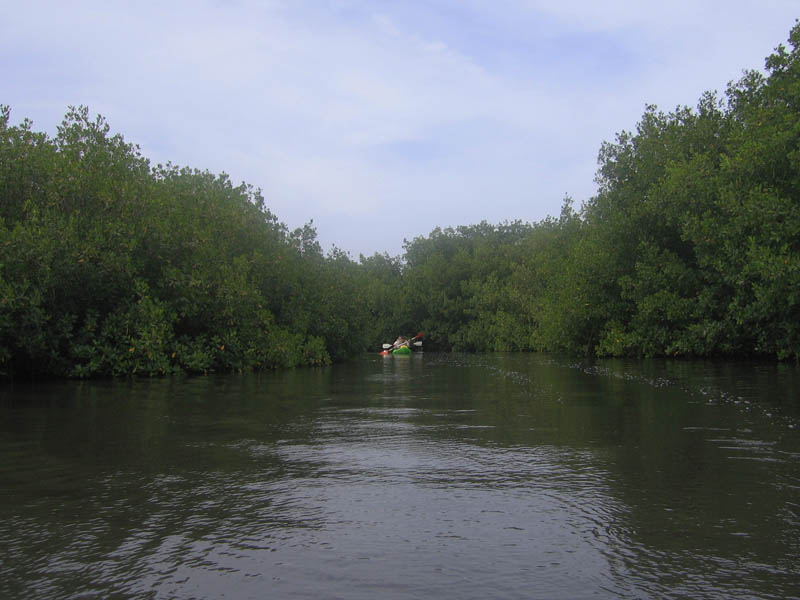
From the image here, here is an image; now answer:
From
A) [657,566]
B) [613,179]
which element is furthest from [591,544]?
[613,179]

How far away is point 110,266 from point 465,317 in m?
50.3

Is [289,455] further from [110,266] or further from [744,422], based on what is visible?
[110,266]

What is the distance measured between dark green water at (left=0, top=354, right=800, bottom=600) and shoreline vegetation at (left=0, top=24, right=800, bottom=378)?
807 cm

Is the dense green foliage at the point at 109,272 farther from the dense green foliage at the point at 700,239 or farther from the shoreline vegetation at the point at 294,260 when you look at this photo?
the dense green foliage at the point at 700,239

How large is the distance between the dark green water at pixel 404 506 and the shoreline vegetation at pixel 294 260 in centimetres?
807

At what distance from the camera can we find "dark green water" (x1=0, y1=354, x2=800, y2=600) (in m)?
2.84

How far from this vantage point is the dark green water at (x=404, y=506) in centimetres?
284

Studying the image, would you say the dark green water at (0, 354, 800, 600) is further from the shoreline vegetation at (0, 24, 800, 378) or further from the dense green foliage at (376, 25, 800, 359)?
the dense green foliage at (376, 25, 800, 359)

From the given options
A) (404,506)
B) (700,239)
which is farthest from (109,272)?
(700,239)

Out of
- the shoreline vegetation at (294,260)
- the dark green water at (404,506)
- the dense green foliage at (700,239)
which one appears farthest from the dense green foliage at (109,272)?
the dense green foliage at (700,239)

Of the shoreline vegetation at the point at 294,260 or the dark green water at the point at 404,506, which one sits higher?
the shoreline vegetation at the point at 294,260

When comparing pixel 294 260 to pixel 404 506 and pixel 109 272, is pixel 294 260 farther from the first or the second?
pixel 404 506

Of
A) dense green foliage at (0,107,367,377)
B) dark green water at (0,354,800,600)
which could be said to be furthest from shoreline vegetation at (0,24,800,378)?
dark green water at (0,354,800,600)

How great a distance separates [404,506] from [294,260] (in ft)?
89.1
